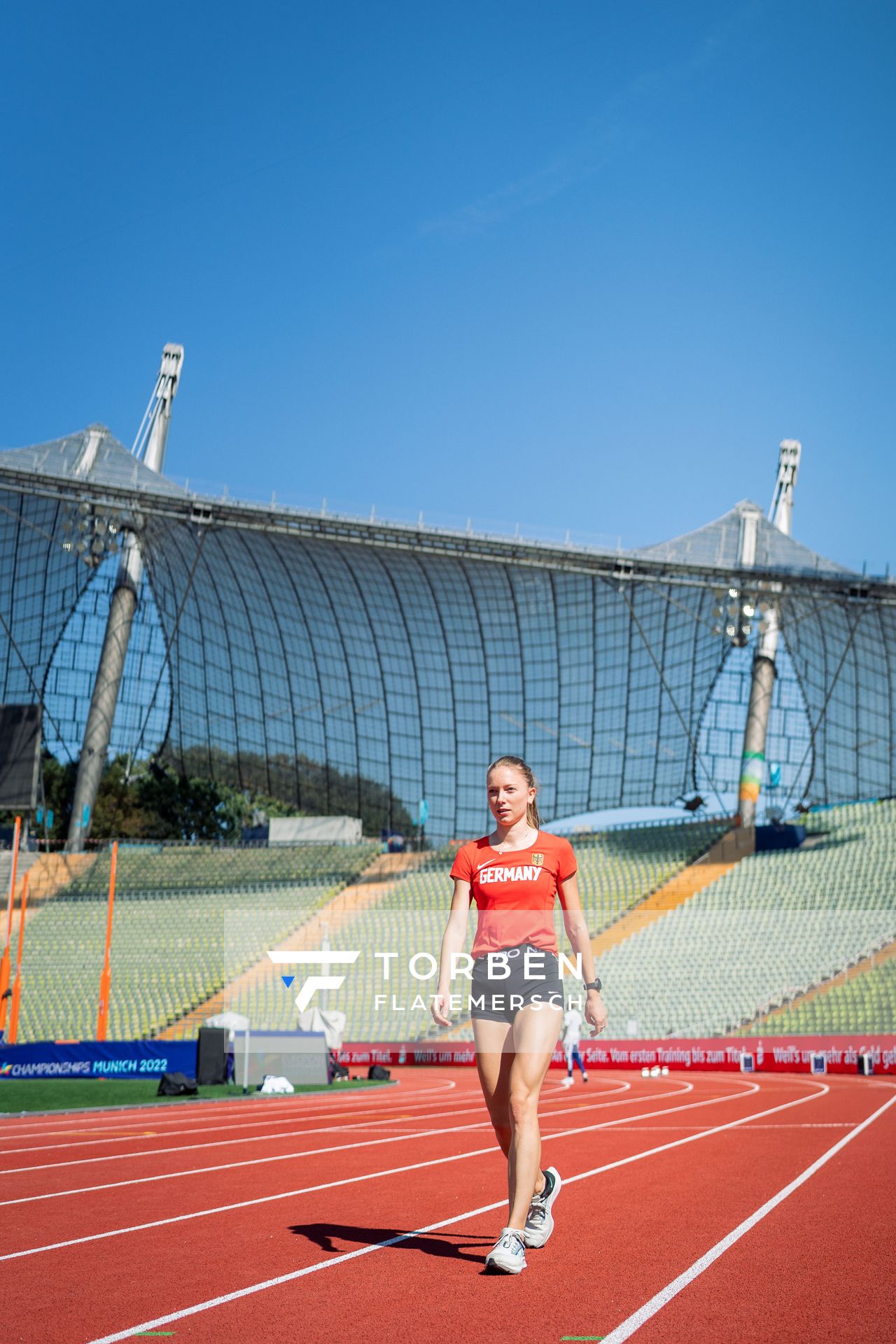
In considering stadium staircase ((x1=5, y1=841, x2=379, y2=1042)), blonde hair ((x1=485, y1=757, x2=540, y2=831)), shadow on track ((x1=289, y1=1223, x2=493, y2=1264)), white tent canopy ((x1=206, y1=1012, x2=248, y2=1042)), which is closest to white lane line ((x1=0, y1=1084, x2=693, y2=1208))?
shadow on track ((x1=289, y1=1223, x2=493, y2=1264))

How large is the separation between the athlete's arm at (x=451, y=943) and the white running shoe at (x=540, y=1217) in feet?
2.46

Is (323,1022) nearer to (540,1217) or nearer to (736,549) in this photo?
(540,1217)

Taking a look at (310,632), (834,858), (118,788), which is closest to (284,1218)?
(834,858)

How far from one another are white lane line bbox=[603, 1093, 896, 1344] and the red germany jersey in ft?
4.12

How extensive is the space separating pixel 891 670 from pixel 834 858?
2232 centimetres

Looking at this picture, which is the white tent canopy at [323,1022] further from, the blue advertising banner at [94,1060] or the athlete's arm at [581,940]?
the athlete's arm at [581,940]

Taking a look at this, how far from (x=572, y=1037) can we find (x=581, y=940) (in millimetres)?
21002

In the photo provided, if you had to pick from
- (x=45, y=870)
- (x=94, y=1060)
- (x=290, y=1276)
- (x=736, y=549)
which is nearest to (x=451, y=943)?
(x=290, y=1276)

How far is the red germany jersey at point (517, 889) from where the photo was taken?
5098 millimetres

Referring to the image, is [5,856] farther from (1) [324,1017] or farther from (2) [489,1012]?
(2) [489,1012]

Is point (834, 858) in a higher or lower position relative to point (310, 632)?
lower

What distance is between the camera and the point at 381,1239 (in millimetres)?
5672

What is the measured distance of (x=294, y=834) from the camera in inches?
2199

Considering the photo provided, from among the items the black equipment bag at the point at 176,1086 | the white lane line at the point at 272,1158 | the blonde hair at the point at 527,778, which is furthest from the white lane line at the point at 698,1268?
the black equipment bag at the point at 176,1086
